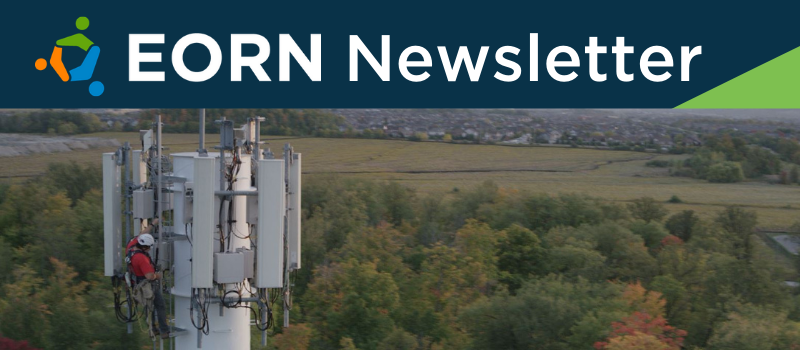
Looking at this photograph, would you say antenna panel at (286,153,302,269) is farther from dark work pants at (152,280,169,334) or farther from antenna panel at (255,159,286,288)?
dark work pants at (152,280,169,334)

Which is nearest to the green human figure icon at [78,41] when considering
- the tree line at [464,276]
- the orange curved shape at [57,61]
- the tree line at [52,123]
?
the orange curved shape at [57,61]

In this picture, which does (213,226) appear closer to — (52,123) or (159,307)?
(159,307)

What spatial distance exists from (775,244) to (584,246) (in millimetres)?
34966

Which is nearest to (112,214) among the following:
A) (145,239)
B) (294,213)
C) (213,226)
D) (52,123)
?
(145,239)

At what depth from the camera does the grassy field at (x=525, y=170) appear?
98.6 m

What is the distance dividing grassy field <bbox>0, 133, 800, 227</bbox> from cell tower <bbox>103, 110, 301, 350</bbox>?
7452 cm

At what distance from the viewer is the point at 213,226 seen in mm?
16344

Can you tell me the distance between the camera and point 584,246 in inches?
2393

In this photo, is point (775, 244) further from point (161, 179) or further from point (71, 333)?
point (161, 179)

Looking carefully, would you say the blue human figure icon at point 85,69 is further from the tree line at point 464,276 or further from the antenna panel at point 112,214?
the tree line at point 464,276

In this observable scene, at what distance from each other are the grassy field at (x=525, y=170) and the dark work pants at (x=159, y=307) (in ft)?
248

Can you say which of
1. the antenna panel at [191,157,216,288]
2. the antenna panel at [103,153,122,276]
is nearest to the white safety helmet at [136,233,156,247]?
the antenna panel at [191,157,216,288]

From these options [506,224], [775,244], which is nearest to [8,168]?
[506,224]

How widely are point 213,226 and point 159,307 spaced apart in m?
2.15
